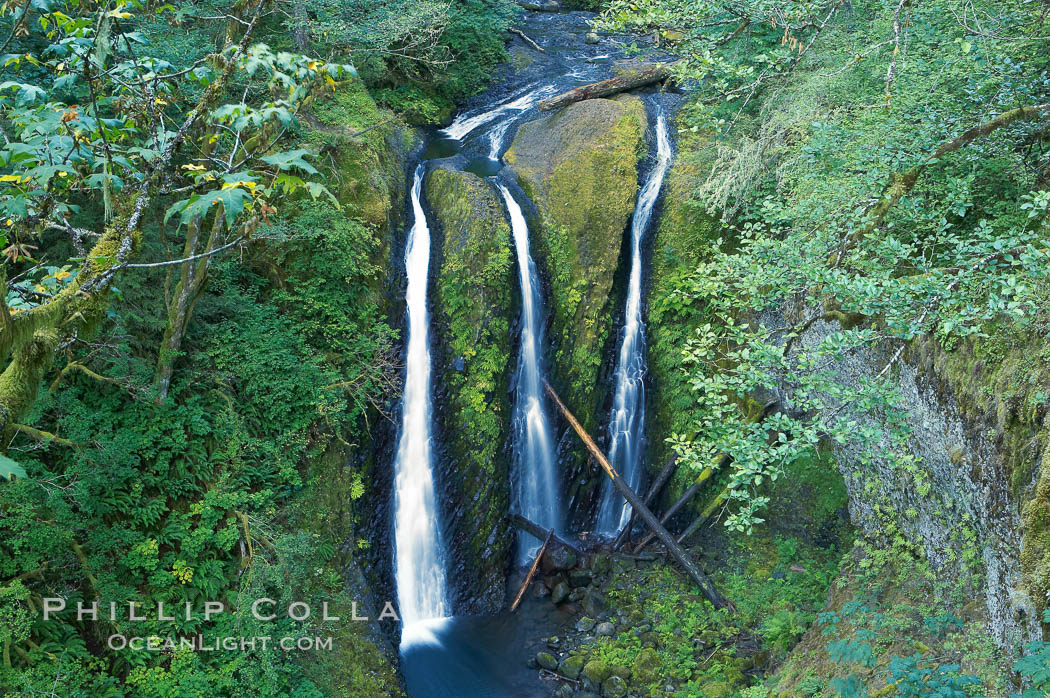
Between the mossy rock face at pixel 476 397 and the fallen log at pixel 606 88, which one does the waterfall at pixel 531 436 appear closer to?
the mossy rock face at pixel 476 397

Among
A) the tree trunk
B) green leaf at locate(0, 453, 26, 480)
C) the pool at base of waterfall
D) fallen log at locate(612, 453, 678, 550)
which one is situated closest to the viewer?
green leaf at locate(0, 453, 26, 480)

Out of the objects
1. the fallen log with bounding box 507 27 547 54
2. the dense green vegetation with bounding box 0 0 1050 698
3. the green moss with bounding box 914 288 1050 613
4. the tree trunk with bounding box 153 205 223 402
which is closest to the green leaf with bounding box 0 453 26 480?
the dense green vegetation with bounding box 0 0 1050 698

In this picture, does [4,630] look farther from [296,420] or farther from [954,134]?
[954,134]

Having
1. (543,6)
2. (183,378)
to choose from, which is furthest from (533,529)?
(543,6)

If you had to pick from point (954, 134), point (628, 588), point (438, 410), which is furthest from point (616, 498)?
point (954, 134)

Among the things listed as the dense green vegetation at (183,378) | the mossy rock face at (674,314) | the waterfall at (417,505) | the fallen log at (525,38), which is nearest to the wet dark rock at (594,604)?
the waterfall at (417,505)

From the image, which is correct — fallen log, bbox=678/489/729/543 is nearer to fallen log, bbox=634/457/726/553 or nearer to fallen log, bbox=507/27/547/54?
fallen log, bbox=634/457/726/553
